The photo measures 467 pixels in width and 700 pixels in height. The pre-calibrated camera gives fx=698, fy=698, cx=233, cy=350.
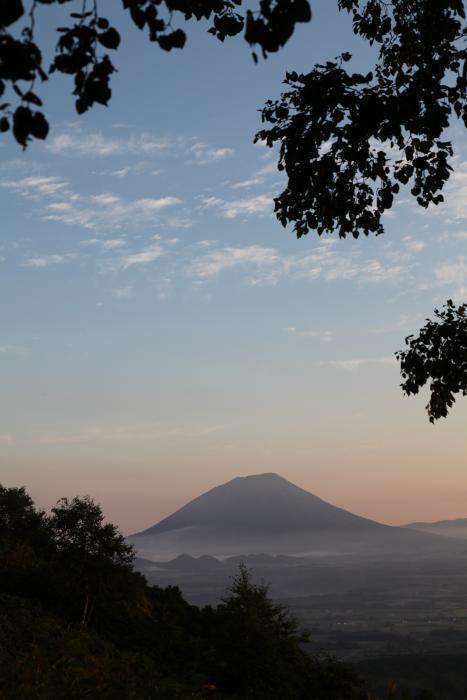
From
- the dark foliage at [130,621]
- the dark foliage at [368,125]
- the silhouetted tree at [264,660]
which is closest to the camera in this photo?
the dark foliage at [368,125]

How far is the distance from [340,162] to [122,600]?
117ft

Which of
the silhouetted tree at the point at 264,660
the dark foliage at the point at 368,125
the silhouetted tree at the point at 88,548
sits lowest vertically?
the silhouetted tree at the point at 264,660

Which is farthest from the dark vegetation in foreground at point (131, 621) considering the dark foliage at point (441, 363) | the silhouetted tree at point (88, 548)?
the dark foliage at point (441, 363)

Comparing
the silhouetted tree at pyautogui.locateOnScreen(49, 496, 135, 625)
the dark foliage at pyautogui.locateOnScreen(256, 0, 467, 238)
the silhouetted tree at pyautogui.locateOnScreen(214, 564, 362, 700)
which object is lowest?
the silhouetted tree at pyautogui.locateOnScreen(214, 564, 362, 700)

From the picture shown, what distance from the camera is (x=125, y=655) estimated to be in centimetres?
2873

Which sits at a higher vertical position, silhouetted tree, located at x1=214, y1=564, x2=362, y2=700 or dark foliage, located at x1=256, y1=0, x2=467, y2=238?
dark foliage, located at x1=256, y1=0, x2=467, y2=238

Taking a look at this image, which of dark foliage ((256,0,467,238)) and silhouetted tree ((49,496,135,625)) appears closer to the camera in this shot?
dark foliage ((256,0,467,238))

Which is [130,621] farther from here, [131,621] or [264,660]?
[264,660]

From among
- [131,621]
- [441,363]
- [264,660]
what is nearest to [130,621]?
[131,621]

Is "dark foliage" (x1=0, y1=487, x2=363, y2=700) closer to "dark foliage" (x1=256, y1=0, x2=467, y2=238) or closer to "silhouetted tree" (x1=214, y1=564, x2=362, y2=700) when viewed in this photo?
"silhouetted tree" (x1=214, y1=564, x2=362, y2=700)

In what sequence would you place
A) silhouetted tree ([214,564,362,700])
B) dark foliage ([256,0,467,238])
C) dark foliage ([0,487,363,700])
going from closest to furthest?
dark foliage ([256,0,467,238]) → dark foliage ([0,487,363,700]) → silhouetted tree ([214,564,362,700])

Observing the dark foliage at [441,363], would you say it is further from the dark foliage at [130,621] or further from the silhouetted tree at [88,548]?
the silhouetted tree at [88,548]

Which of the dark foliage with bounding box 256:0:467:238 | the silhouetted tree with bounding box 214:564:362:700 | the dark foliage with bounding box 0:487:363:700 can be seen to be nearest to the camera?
the dark foliage with bounding box 256:0:467:238

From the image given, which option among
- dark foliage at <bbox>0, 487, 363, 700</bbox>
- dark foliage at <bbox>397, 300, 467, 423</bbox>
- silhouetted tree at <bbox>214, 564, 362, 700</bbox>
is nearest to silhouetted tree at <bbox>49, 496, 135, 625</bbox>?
dark foliage at <bbox>0, 487, 363, 700</bbox>
